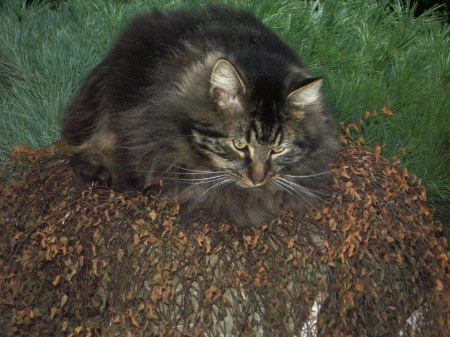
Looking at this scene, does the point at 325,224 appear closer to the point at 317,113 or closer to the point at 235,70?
the point at 317,113

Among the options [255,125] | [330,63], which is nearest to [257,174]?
[255,125]

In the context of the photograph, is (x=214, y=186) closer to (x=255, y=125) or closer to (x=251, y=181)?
(x=251, y=181)

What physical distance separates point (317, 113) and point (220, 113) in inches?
16.3

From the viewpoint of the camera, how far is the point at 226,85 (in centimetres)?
209

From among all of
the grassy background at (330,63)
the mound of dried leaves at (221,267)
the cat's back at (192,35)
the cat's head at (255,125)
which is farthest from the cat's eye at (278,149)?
the grassy background at (330,63)

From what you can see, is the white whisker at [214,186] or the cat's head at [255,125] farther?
the white whisker at [214,186]

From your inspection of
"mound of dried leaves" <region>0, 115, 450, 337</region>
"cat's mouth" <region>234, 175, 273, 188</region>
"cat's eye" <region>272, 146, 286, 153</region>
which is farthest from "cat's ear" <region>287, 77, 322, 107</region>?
"mound of dried leaves" <region>0, 115, 450, 337</region>

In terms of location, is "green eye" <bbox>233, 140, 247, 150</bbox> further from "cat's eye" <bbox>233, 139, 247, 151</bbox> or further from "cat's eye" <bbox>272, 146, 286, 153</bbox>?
"cat's eye" <bbox>272, 146, 286, 153</bbox>

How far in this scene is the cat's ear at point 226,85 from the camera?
2018 mm

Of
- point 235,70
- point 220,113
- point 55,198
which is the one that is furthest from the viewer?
point 55,198

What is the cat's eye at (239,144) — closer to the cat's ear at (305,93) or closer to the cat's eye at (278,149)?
the cat's eye at (278,149)

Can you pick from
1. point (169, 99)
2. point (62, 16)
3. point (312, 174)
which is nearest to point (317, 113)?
point (312, 174)

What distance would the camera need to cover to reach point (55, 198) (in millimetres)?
2490

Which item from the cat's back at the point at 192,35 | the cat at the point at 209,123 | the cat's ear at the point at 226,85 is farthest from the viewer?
the cat's back at the point at 192,35
